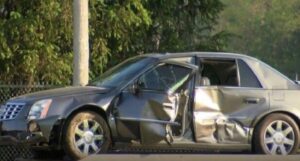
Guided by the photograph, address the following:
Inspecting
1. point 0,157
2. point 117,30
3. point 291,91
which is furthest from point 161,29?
point 291,91

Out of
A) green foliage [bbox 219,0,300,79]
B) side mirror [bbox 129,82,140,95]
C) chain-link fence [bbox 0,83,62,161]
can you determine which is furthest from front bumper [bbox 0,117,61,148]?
green foliage [bbox 219,0,300,79]

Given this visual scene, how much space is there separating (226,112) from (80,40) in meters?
2.95

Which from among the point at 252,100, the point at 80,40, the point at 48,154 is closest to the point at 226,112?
the point at 252,100

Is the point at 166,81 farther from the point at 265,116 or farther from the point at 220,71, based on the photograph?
the point at 265,116

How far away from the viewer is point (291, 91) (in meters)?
9.08

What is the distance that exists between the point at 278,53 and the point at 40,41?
192 ft

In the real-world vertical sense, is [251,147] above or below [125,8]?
below

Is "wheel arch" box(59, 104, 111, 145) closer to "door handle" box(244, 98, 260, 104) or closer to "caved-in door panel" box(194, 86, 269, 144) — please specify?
"caved-in door panel" box(194, 86, 269, 144)

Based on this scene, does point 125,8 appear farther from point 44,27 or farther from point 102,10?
point 44,27

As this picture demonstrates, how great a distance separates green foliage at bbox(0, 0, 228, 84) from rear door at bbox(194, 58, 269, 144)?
19.1 ft

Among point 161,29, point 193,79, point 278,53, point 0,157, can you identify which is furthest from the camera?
point 278,53

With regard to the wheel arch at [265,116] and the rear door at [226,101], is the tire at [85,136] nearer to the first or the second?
the rear door at [226,101]

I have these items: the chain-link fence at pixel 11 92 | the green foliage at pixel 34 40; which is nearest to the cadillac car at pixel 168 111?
the chain-link fence at pixel 11 92

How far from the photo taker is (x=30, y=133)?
8.12 meters
